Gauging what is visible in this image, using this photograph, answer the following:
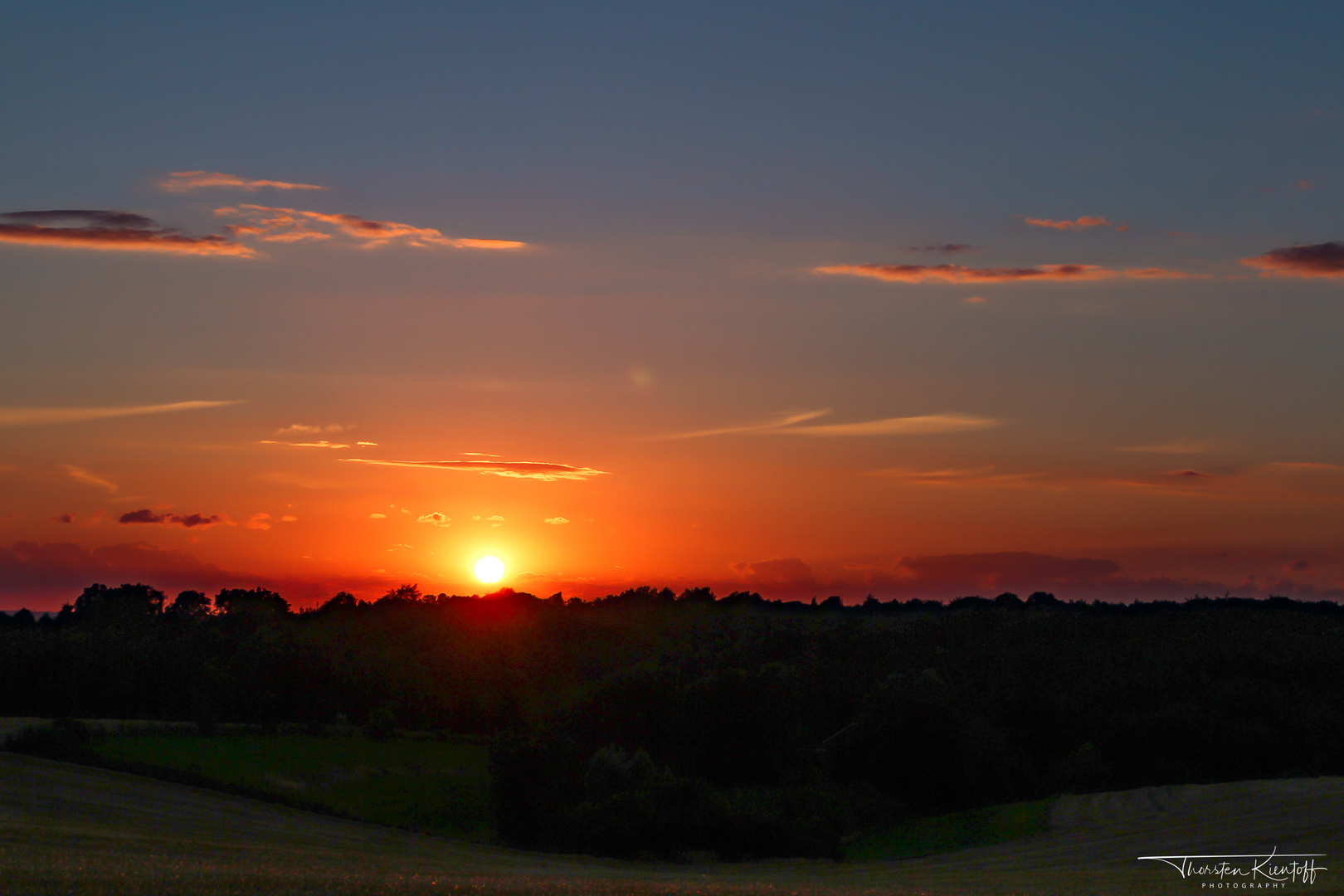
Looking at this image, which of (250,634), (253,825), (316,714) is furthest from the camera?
(250,634)

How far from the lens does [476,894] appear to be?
68.4ft

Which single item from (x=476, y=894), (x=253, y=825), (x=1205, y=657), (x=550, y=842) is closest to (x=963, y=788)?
(x=550, y=842)

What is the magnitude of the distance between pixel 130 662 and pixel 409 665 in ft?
79.3

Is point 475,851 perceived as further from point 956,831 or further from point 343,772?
point 956,831

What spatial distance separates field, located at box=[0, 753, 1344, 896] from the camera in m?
21.6

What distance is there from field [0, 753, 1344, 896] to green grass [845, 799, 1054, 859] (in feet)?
5.87

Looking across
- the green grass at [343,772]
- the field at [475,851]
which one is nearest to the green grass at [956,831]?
the field at [475,851]

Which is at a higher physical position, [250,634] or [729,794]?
[250,634]

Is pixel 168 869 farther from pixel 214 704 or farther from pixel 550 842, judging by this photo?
pixel 214 704

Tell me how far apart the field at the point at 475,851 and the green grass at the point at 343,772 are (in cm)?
663

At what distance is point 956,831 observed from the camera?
6838cm

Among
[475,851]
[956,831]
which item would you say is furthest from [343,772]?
[956,831]

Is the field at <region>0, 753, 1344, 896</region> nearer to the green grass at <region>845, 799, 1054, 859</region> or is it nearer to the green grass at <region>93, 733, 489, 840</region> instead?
the green grass at <region>845, 799, 1054, 859</region>

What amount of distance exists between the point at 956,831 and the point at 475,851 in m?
32.0
